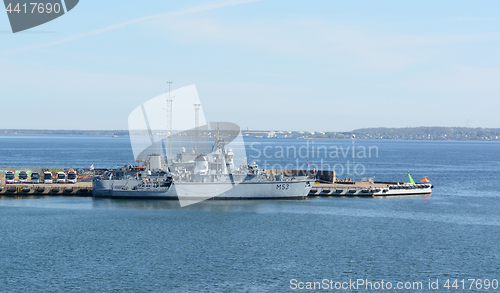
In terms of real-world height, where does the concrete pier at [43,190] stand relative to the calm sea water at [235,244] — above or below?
above

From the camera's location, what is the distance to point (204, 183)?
64.6 meters

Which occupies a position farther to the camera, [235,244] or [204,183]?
[204,183]

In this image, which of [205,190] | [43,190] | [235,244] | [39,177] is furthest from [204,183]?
[39,177]

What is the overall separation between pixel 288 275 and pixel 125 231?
63.4 ft

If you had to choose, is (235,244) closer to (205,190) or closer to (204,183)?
(204,183)

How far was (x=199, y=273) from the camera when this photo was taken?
109 feet

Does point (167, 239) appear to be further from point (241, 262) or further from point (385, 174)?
point (385, 174)

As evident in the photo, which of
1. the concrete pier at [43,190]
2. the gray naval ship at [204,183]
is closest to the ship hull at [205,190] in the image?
the gray naval ship at [204,183]

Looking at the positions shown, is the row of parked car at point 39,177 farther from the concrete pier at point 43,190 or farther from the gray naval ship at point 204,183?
the gray naval ship at point 204,183

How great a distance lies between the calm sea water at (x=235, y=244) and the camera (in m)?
32.3

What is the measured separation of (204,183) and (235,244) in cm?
2426

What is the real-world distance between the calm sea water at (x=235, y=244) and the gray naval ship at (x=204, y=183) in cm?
202

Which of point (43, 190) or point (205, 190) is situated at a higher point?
point (205, 190)

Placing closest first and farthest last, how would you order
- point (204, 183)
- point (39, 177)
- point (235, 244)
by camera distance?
1. point (235, 244)
2. point (204, 183)
3. point (39, 177)
